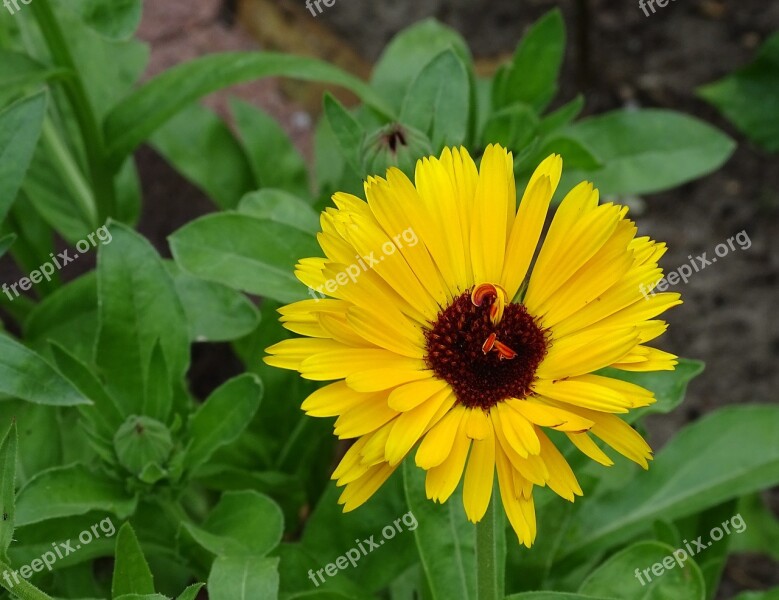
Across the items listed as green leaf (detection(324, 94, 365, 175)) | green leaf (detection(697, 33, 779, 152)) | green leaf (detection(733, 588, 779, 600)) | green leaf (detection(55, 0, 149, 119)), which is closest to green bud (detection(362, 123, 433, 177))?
green leaf (detection(324, 94, 365, 175))

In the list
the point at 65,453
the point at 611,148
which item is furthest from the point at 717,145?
the point at 65,453

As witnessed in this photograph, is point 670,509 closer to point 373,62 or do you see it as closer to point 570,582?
point 570,582

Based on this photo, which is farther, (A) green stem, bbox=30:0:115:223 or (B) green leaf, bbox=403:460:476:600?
(A) green stem, bbox=30:0:115:223

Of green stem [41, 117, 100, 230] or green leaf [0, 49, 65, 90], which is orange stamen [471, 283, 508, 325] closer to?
green leaf [0, 49, 65, 90]

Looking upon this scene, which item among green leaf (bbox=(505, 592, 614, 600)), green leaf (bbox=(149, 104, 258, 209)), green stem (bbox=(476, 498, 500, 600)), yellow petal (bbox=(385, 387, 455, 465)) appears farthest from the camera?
green leaf (bbox=(149, 104, 258, 209))

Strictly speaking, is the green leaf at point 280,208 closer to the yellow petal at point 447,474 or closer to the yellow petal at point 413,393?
the yellow petal at point 413,393
